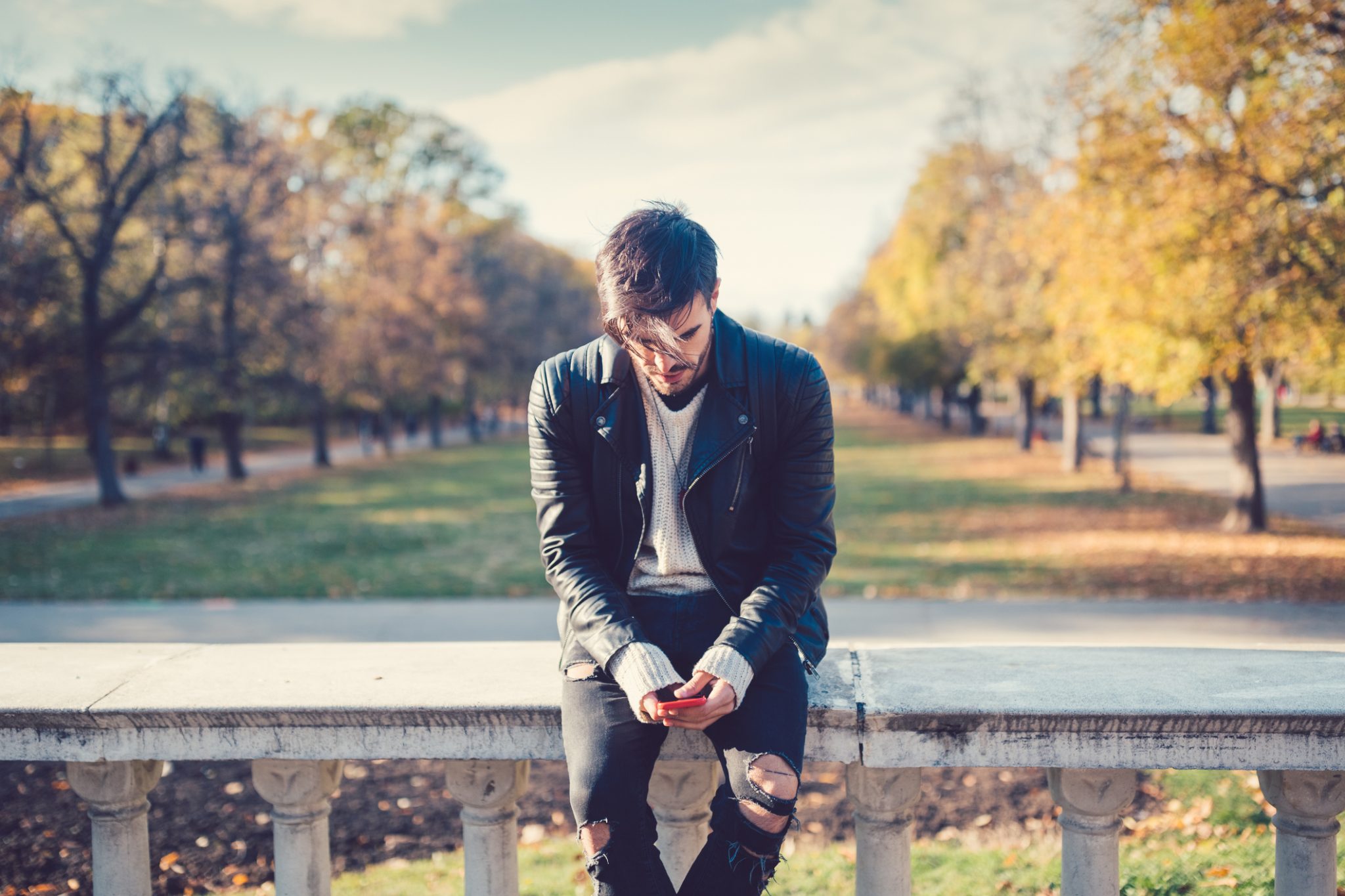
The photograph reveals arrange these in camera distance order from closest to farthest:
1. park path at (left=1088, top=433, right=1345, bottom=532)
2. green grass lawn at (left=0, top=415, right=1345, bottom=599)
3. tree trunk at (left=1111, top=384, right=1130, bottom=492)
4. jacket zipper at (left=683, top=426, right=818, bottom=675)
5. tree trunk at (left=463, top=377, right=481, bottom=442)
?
jacket zipper at (left=683, top=426, right=818, bottom=675)
green grass lawn at (left=0, top=415, right=1345, bottom=599)
park path at (left=1088, top=433, right=1345, bottom=532)
tree trunk at (left=1111, top=384, right=1130, bottom=492)
tree trunk at (left=463, top=377, right=481, bottom=442)

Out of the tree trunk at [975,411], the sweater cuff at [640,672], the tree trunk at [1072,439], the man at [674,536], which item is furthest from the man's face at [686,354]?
the tree trunk at [975,411]

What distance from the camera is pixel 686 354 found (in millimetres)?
2463

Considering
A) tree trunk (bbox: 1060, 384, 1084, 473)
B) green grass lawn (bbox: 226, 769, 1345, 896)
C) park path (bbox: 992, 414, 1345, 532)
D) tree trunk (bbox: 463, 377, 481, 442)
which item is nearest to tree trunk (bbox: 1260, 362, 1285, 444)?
park path (bbox: 992, 414, 1345, 532)

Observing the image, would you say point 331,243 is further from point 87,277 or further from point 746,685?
point 746,685

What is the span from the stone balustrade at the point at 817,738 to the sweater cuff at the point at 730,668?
0.69ft

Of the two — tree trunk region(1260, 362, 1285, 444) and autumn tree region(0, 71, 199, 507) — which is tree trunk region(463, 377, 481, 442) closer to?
autumn tree region(0, 71, 199, 507)

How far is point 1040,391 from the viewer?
26766 millimetres

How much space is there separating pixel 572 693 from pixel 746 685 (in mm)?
A: 435

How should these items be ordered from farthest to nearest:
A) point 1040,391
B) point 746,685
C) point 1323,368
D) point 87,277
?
point 1040,391 < point 87,277 < point 1323,368 < point 746,685

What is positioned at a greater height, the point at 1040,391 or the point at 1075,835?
the point at 1040,391

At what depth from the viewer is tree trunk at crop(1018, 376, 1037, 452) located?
31.4 meters

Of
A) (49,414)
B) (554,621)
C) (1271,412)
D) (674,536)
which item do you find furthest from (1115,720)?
(1271,412)

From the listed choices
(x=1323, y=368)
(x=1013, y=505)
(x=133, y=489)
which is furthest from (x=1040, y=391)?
(x=133, y=489)

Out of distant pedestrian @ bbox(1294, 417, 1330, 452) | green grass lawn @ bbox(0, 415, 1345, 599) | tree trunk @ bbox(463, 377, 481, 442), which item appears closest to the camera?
green grass lawn @ bbox(0, 415, 1345, 599)
